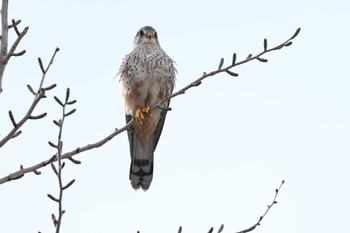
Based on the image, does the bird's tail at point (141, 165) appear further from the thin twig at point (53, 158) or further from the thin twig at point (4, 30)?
the thin twig at point (4, 30)

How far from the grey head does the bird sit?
0.11 meters

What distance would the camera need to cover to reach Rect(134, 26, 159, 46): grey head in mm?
7309

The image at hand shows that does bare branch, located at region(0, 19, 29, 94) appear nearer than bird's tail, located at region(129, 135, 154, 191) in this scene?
Yes

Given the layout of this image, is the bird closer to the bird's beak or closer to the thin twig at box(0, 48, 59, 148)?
the bird's beak

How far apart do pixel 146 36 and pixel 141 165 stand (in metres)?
1.44

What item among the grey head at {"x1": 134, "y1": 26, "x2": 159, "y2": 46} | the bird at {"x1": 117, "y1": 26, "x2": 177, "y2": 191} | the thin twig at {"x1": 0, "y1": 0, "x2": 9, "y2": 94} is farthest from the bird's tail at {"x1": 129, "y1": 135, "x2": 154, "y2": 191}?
the thin twig at {"x1": 0, "y1": 0, "x2": 9, "y2": 94}

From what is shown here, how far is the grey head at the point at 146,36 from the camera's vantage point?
7309 mm

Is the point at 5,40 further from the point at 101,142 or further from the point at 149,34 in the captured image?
the point at 149,34

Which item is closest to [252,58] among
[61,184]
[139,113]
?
[61,184]

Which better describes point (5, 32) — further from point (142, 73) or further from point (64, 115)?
point (142, 73)

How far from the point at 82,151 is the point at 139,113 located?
7.47ft

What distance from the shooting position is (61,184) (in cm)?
312

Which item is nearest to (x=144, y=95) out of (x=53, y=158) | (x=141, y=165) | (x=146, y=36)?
(x=141, y=165)

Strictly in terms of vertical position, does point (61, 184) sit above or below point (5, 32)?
below
